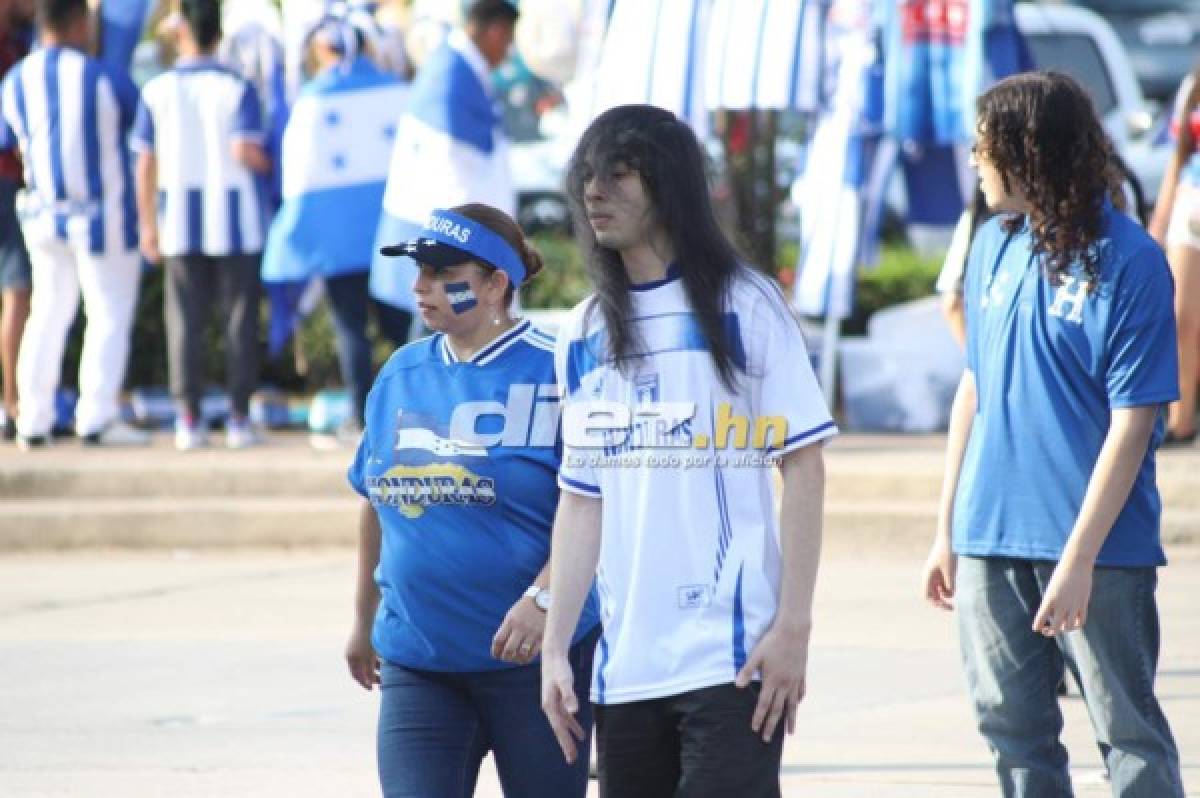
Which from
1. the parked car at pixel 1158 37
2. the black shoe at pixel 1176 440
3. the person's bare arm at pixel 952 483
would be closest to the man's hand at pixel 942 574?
the person's bare arm at pixel 952 483

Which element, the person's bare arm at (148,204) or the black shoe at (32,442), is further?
the black shoe at (32,442)

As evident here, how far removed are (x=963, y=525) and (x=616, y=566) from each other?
3.04 feet

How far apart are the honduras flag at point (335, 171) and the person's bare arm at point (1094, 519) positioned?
738cm

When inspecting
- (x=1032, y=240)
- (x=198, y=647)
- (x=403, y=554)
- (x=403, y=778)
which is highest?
(x=1032, y=240)

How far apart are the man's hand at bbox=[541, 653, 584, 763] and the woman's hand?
808 mm

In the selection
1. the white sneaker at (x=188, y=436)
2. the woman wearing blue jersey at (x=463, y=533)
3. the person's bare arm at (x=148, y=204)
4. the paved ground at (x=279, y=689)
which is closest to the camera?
the woman wearing blue jersey at (x=463, y=533)

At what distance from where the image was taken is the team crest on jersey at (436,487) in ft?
14.9

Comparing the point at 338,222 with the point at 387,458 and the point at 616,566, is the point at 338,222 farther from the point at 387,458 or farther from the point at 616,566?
the point at 616,566

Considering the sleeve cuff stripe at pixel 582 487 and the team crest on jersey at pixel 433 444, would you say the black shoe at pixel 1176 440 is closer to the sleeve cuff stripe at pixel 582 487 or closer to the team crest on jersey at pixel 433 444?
the team crest on jersey at pixel 433 444

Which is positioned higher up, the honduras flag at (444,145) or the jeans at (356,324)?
the honduras flag at (444,145)

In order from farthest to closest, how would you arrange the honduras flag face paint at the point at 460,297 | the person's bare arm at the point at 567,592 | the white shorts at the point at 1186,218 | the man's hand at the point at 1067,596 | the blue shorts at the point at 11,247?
the blue shorts at the point at 11,247
the white shorts at the point at 1186,218
the honduras flag face paint at the point at 460,297
the man's hand at the point at 1067,596
the person's bare arm at the point at 567,592

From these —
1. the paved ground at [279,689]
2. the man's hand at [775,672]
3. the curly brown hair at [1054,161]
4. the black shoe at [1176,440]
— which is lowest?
the paved ground at [279,689]

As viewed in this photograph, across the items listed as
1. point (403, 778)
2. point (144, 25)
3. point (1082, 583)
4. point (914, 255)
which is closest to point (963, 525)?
point (1082, 583)

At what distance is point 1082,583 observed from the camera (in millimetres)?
4293
